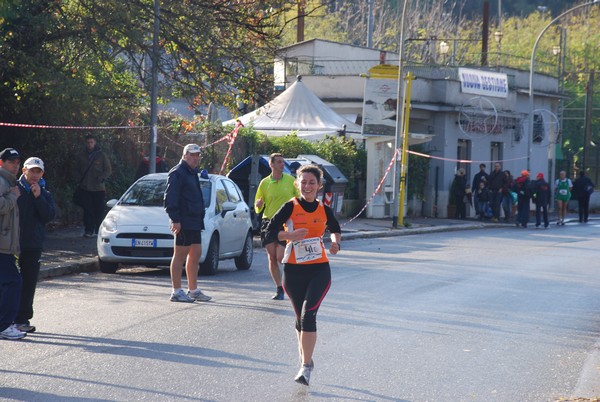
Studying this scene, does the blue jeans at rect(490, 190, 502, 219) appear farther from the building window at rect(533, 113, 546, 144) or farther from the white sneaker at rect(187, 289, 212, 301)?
the white sneaker at rect(187, 289, 212, 301)

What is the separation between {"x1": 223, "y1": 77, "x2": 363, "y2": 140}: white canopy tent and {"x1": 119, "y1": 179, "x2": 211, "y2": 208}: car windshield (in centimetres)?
1466

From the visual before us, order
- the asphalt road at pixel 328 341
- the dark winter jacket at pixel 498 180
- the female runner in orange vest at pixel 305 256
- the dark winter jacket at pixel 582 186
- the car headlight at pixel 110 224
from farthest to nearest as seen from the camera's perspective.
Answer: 1. the dark winter jacket at pixel 582 186
2. the dark winter jacket at pixel 498 180
3. the car headlight at pixel 110 224
4. the female runner in orange vest at pixel 305 256
5. the asphalt road at pixel 328 341

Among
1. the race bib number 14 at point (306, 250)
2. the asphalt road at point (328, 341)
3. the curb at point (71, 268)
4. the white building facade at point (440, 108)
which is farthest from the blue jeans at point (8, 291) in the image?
the white building facade at point (440, 108)

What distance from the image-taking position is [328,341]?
9.79 metres

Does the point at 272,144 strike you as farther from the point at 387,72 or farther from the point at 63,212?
the point at 63,212

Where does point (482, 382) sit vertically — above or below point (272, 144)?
below

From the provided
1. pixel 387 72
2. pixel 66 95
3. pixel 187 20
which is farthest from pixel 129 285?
pixel 387 72

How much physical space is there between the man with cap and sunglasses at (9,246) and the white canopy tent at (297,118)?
856 inches

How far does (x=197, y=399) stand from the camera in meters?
7.14

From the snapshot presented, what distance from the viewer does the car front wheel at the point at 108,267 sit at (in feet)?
51.0

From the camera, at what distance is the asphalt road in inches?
302

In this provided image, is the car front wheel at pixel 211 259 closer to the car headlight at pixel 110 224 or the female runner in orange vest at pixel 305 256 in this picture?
the car headlight at pixel 110 224

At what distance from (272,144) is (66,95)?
10.6m

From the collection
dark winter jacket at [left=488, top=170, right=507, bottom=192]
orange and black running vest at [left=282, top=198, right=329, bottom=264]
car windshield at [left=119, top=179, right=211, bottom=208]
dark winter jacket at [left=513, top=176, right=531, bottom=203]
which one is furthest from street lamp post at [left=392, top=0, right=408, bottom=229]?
orange and black running vest at [left=282, top=198, right=329, bottom=264]
